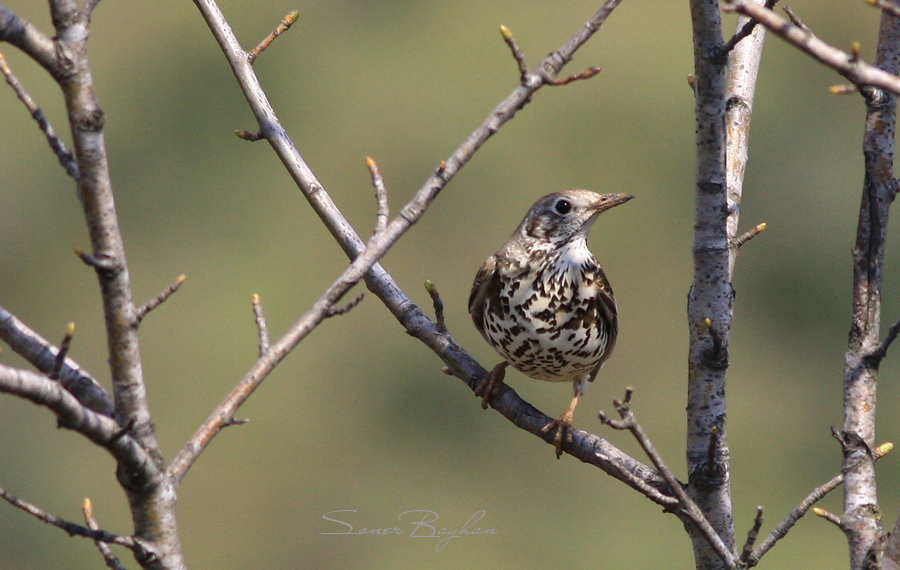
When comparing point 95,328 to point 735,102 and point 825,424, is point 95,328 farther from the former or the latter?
point 735,102

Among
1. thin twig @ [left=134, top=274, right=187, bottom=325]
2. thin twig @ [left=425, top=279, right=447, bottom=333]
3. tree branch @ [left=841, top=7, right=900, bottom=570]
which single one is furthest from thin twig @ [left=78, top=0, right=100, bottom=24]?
tree branch @ [left=841, top=7, right=900, bottom=570]

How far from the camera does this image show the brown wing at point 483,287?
4.60m

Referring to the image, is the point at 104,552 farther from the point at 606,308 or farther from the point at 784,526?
the point at 606,308

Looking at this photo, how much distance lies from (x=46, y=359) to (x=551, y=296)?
102 inches

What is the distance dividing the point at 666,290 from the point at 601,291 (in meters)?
8.83

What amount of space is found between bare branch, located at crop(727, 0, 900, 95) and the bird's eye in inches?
110

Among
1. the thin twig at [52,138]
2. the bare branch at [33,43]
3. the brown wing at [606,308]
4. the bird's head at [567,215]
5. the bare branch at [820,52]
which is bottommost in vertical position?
the thin twig at [52,138]

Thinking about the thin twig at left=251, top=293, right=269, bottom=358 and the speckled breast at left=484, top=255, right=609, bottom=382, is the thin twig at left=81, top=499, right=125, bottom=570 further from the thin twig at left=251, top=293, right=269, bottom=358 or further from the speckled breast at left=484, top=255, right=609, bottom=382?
the speckled breast at left=484, top=255, right=609, bottom=382

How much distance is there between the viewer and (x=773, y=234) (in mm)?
13383

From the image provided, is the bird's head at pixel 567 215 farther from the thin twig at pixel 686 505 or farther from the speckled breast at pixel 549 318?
the thin twig at pixel 686 505

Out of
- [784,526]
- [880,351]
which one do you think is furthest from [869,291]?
[784,526]

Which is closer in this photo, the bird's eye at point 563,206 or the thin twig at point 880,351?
the thin twig at point 880,351

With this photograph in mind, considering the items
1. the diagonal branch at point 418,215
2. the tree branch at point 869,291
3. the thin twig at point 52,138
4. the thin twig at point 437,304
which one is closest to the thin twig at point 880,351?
the tree branch at point 869,291

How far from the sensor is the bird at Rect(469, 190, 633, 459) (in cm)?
438
